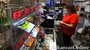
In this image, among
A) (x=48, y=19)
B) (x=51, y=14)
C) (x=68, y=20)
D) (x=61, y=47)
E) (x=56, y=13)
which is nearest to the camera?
(x=68, y=20)

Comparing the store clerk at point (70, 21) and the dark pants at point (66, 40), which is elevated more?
the store clerk at point (70, 21)

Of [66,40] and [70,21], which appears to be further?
[66,40]

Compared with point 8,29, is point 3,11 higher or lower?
higher

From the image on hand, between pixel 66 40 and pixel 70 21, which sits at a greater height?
pixel 70 21

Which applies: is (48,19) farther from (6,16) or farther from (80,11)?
(6,16)

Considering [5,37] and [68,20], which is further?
[68,20]

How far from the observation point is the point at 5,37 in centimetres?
127

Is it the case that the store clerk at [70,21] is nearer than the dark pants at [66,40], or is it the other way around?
the store clerk at [70,21]

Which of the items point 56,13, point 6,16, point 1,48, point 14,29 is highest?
point 6,16

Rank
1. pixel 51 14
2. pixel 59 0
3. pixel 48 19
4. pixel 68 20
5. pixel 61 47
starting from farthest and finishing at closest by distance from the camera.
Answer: pixel 59 0 < pixel 51 14 < pixel 48 19 < pixel 61 47 < pixel 68 20

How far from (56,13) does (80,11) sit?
1.05 metres

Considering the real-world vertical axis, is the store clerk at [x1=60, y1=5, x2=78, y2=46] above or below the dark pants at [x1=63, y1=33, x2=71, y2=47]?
above

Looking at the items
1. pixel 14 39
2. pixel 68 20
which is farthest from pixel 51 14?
pixel 14 39

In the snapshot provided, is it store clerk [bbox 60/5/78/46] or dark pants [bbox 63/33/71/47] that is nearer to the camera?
store clerk [bbox 60/5/78/46]
